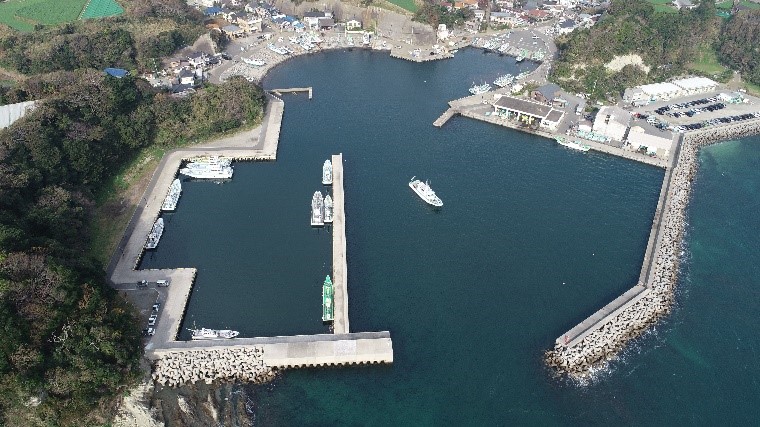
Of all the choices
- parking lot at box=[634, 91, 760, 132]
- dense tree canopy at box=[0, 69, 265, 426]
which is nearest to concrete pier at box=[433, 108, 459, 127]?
dense tree canopy at box=[0, 69, 265, 426]

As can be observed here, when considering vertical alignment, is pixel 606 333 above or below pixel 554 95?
below

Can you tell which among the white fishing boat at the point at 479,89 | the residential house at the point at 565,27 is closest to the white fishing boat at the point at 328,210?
the white fishing boat at the point at 479,89

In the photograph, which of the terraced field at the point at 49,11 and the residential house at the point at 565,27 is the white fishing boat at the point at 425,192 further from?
the terraced field at the point at 49,11

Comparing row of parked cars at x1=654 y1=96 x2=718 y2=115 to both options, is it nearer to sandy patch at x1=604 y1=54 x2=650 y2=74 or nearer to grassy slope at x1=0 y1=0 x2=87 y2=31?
sandy patch at x1=604 y1=54 x2=650 y2=74

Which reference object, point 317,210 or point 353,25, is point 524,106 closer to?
point 317,210

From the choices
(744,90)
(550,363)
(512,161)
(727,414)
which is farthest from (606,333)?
(744,90)

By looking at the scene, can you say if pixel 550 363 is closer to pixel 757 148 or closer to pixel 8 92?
pixel 757 148
